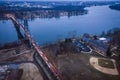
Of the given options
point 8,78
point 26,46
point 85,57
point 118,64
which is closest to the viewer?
point 8,78

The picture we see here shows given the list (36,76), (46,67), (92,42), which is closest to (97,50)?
(92,42)

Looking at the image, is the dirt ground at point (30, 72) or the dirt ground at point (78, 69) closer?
the dirt ground at point (30, 72)

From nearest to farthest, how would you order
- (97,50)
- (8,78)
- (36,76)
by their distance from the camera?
(8,78) → (36,76) → (97,50)

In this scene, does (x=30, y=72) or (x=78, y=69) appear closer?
(x=30, y=72)

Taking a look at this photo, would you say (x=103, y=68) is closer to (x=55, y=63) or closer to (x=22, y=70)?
(x=55, y=63)

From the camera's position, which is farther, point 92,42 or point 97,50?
point 92,42

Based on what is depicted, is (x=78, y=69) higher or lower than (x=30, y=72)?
lower

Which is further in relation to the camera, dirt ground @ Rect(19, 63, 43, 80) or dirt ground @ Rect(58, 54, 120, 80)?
dirt ground @ Rect(58, 54, 120, 80)
